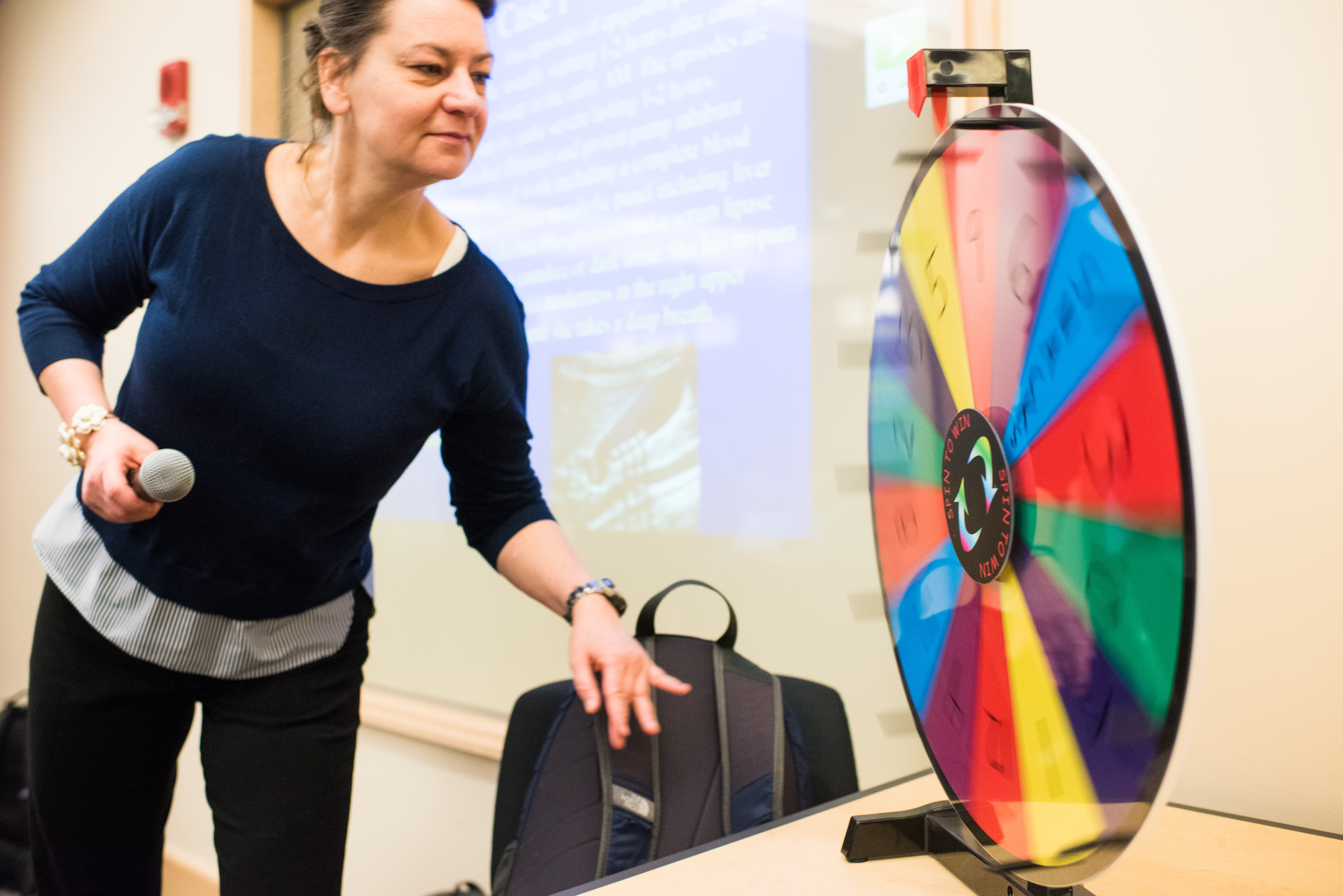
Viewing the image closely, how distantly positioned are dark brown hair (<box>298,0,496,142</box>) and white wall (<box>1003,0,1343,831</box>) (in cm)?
72

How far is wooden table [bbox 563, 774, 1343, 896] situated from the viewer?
23.6 inches

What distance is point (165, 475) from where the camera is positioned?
675 millimetres

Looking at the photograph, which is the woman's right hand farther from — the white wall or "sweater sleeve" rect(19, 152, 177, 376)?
the white wall

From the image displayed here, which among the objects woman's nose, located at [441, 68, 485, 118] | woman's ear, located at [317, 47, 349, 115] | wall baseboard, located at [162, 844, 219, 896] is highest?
woman's ear, located at [317, 47, 349, 115]

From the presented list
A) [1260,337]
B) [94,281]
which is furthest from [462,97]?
[1260,337]

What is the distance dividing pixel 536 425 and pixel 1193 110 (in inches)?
42.1

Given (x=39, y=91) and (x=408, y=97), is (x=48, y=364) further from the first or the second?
(x=39, y=91)

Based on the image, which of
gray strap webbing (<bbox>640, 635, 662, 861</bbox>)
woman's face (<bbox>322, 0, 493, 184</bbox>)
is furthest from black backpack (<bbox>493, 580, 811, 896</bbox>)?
woman's face (<bbox>322, 0, 493, 184</bbox>)

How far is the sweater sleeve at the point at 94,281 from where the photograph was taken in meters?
0.84

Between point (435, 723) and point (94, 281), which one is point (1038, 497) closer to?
point (94, 281)

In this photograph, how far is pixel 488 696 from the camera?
1567mm

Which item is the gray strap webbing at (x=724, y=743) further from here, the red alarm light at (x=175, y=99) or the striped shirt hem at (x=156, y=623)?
the red alarm light at (x=175, y=99)

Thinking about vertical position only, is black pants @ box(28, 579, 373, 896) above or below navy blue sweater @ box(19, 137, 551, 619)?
below

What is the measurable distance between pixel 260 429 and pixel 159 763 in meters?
0.39
